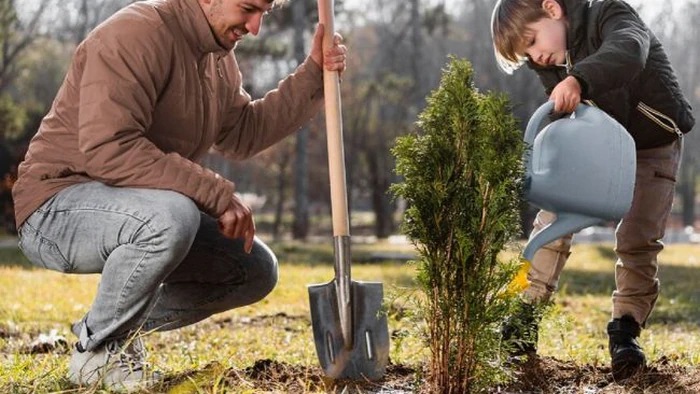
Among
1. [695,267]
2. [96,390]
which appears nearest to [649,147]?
[96,390]

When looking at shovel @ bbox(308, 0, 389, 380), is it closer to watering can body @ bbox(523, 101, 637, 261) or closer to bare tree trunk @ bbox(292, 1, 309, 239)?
watering can body @ bbox(523, 101, 637, 261)

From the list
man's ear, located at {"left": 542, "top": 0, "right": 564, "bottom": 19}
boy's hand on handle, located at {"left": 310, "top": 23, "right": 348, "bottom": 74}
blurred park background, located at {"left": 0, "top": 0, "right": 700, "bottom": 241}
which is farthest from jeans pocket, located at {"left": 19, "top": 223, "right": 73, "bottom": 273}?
blurred park background, located at {"left": 0, "top": 0, "right": 700, "bottom": 241}

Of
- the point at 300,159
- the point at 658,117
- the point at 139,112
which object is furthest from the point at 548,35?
the point at 300,159

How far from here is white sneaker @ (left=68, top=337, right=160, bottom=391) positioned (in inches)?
124

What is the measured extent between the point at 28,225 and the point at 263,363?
979 mm

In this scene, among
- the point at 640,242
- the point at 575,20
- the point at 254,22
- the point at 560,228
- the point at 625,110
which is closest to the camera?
the point at 560,228

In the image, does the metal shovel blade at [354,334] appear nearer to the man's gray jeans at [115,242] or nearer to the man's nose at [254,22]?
the man's gray jeans at [115,242]

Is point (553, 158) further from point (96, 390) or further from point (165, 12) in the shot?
point (96, 390)

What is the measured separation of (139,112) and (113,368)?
86 centimetres

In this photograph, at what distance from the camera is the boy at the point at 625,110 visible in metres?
3.55

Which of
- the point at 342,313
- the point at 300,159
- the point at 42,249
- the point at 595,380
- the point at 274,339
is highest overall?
the point at 42,249

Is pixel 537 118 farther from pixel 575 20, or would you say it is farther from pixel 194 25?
pixel 194 25

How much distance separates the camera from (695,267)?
12758mm

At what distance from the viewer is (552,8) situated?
142 inches
